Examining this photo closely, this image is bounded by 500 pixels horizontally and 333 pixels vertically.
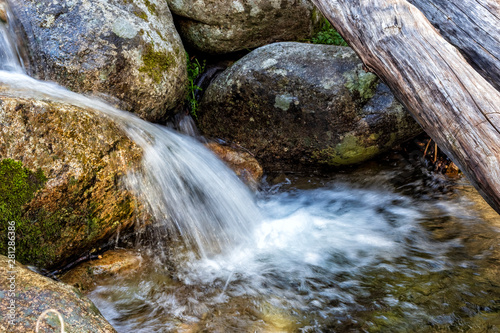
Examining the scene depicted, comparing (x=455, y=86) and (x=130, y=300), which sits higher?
(x=455, y=86)

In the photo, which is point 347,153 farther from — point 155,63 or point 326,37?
point 155,63

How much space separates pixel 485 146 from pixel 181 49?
3.53 metres

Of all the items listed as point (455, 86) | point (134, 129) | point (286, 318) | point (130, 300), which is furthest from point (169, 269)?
point (455, 86)

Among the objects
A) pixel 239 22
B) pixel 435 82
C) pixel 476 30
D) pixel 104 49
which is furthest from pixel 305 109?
pixel 104 49

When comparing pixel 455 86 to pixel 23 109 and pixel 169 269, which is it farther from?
pixel 23 109

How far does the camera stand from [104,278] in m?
3.08

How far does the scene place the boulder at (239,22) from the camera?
5156mm

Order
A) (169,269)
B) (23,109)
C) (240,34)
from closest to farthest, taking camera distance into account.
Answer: (23,109), (169,269), (240,34)

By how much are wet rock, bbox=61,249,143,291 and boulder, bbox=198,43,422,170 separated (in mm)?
2233

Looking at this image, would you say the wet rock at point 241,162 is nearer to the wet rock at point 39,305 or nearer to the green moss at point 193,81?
the green moss at point 193,81

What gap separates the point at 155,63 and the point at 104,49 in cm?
55

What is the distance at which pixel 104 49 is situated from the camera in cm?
388

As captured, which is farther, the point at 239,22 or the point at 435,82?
the point at 239,22


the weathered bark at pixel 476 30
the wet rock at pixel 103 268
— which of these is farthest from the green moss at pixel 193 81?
the weathered bark at pixel 476 30
